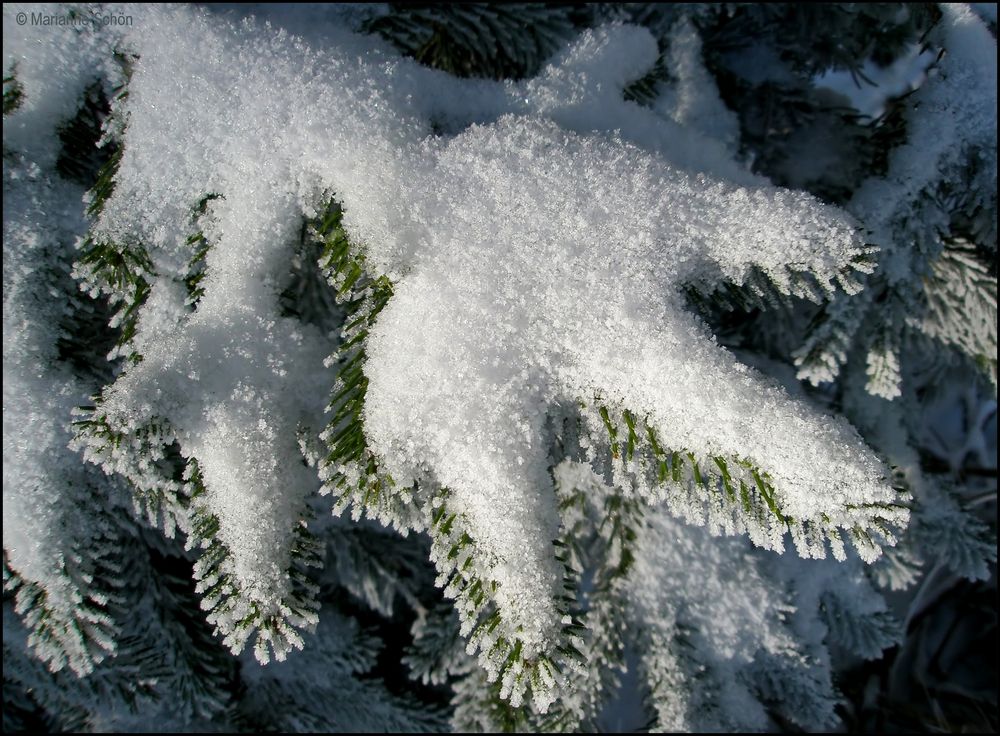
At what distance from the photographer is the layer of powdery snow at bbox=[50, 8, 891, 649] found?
0.65 metres

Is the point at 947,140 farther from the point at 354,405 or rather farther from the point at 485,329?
the point at 354,405

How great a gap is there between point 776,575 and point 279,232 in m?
1.25

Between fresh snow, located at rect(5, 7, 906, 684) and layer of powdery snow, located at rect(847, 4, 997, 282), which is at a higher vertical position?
layer of powdery snow, located at rect(847, 4, 997, 282)

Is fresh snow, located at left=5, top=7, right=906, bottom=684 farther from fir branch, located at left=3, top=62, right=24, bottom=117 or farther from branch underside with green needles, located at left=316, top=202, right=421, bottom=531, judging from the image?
fir branch, located at left=3, top=62, right=24, bottom=117

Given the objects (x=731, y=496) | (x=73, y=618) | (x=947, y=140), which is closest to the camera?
(x=731, y=496)

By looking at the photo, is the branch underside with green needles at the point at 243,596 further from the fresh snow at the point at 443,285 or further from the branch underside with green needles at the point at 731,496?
the branch underside with green needles at the point at 731,496

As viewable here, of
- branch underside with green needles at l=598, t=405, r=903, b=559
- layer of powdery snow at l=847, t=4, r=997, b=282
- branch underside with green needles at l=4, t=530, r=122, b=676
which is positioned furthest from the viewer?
layer of powdery snow at l=847, t=4, r=997, b=282

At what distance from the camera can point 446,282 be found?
0.70 metres

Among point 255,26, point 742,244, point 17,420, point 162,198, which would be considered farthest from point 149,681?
point 742,244

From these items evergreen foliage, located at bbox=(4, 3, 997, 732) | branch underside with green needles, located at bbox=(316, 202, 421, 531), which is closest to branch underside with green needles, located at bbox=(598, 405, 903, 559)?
evergreen foliage, located at bbox=(4, 3, 997, 732)

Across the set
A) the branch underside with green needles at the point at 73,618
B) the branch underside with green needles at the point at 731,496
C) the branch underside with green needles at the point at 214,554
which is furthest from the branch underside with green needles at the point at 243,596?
the branch underside with green needles at the point at 731,496

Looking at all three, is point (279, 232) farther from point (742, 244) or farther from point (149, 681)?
point (149, 681)

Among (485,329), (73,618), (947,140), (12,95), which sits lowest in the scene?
(73,618)

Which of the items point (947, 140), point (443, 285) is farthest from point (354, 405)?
point (947, 140)
